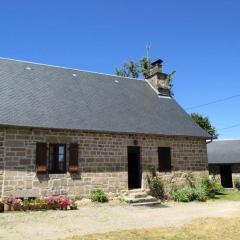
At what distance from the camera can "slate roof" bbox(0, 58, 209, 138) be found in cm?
1396

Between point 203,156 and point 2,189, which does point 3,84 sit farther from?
point 203,156

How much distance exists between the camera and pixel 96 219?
34.2ft

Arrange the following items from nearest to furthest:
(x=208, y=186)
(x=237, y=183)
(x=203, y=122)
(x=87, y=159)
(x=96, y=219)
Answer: (x=96, y=219)
(x=87, y=159)
(x=208, y=186)
(x=237, y=183)
(x=203, y=122)

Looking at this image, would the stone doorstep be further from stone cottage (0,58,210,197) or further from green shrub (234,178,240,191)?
green shrub (234,178,240,191)

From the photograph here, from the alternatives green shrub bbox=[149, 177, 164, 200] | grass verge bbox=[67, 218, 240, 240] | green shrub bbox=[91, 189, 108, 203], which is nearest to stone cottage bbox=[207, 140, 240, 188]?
green shrub bbox=[149, 177, 164, 200]

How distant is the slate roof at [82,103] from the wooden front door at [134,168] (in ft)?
3.52

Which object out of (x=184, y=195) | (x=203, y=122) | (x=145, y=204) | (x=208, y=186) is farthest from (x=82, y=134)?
(x=203, y=122)

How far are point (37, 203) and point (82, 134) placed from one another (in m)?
3.60

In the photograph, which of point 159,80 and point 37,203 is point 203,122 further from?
point 37,203

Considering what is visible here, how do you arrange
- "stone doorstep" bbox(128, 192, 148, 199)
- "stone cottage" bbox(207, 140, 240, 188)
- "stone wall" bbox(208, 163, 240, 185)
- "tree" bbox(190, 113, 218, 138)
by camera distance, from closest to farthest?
"stone doorstep" bbox(128, 192, 148, 199), "stone wall" bbox(208, 163, 240, 185), "stone cottage" bbox(207, 140, 240, 188), "tree" bbox(190, 113, 218, 138)

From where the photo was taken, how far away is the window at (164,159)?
16473 mm

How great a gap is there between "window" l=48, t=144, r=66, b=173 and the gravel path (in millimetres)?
1912

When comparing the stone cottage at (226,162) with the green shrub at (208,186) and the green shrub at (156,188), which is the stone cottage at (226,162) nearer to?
the green shrub at (208,186)

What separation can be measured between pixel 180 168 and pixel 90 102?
5524 millimetres
